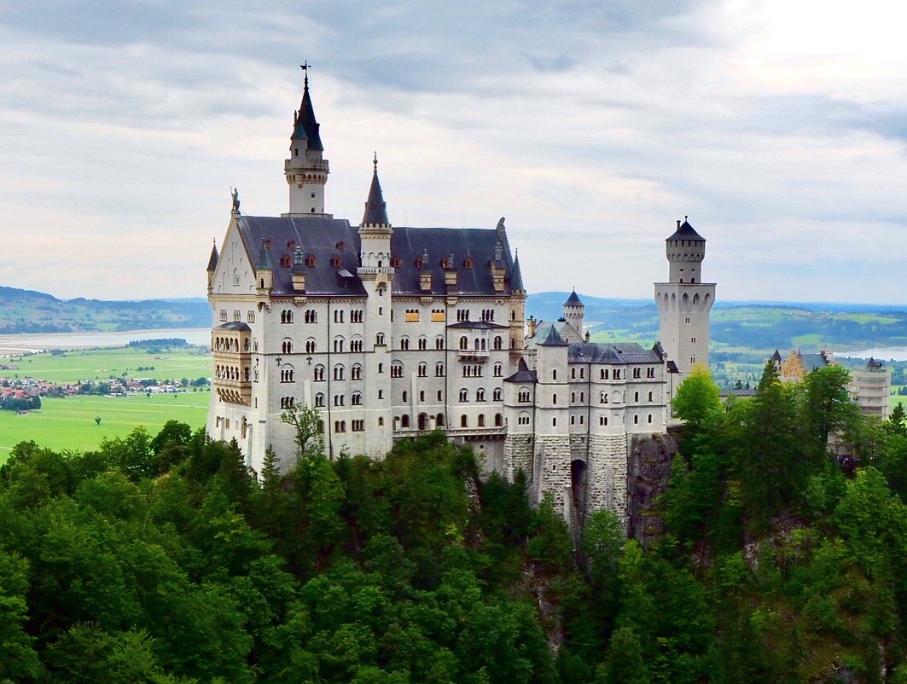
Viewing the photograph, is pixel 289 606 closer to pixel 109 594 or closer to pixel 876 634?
pixel 109 594

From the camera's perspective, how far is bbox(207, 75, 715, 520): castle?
111 metres

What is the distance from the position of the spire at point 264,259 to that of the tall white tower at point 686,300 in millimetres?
47327

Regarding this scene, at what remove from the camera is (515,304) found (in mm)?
120938

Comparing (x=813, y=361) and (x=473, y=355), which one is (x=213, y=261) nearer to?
(x=473, y=355)

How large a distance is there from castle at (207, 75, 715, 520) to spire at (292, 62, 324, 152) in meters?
0.13

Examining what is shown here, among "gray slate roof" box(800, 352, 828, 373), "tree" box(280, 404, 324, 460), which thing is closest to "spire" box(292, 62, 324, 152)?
"tree" box(280, 404, 324, 460)

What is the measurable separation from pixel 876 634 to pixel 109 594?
5561 cm

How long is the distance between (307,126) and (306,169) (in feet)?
12.9

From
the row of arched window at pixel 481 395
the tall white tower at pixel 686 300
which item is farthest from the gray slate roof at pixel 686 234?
the row of arched window at pixel 481 395

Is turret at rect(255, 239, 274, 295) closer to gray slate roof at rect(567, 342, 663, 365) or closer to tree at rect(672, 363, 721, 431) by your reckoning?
gray slate roof at rect(567, 342, 663, 365)

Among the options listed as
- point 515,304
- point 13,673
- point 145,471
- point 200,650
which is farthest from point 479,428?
point 13,673

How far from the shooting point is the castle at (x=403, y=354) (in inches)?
4355

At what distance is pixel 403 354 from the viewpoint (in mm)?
116500

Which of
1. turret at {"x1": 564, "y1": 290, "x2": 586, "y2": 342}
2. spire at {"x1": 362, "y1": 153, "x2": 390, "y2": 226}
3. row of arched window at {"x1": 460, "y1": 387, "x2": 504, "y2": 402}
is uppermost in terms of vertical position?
spire at {"x1": 362, "y1": 153, "x2": 390, "y2": 226}
